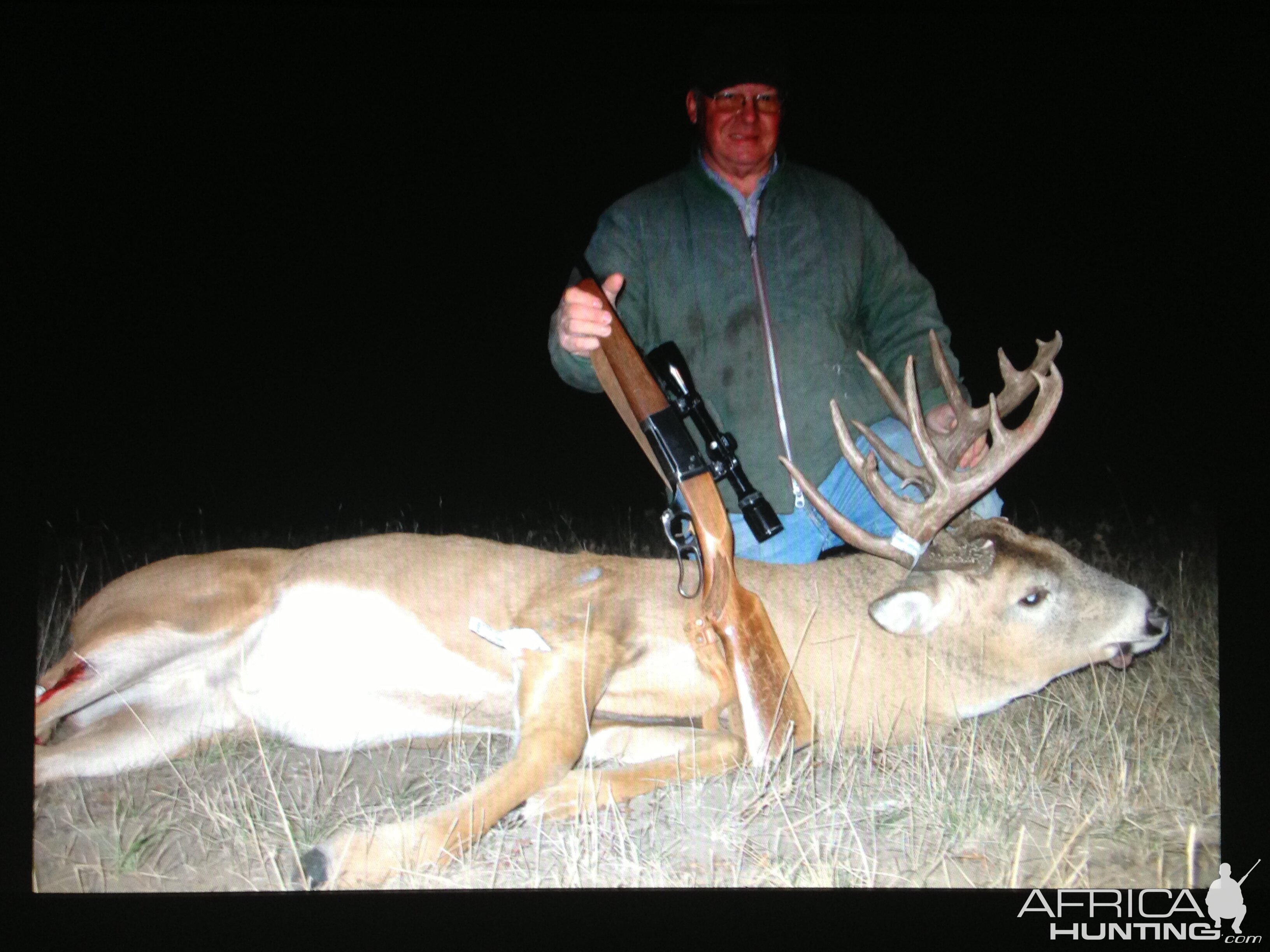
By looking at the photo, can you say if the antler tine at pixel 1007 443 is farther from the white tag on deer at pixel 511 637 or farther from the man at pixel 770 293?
the white tag on deer at pixel 511 637

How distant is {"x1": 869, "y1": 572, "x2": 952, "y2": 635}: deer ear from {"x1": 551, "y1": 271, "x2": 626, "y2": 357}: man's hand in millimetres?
924

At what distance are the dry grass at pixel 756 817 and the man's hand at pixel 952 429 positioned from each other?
0.63m

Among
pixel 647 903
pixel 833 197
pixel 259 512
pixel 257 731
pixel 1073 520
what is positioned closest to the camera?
pixel 647 903

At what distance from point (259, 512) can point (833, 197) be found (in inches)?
77.9

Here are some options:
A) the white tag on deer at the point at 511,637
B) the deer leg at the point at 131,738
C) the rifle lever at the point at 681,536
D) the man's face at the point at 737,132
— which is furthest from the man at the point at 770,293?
the deer leg at the point at 131,738

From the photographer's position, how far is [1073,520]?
11.6 ft

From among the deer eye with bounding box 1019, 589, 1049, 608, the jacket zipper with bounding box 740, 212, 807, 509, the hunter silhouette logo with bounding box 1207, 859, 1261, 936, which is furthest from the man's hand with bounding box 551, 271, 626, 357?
the hunter silhouette logo with bounding box 1207, 859, 1261, 936

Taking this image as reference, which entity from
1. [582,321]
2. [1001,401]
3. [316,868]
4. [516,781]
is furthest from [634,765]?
[1001,401]

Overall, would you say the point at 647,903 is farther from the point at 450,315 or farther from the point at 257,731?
the point at 450,315

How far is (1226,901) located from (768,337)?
64.4 inches

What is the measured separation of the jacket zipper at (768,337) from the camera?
8.28 ft

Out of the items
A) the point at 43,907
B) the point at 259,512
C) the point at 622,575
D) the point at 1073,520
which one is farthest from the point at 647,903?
the point at 1073,520

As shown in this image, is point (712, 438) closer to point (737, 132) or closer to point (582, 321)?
point (582, 321)

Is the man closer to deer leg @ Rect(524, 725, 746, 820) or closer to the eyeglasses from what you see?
the eyeglasses
